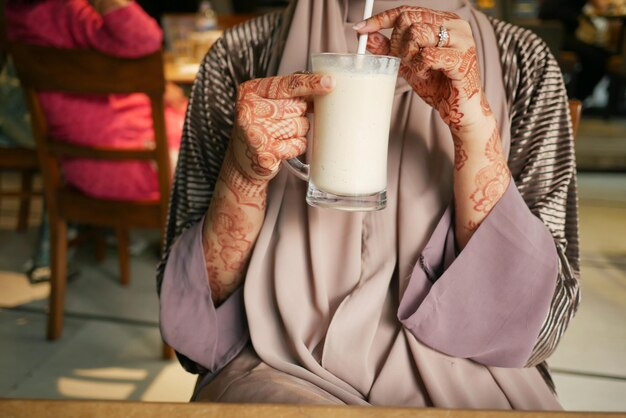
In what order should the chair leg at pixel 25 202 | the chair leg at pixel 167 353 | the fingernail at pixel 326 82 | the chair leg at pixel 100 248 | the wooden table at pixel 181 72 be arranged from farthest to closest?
the chair leg at pixel 25 202 → the chair leg at pixel 100 248 → the wooden table at pixel 181 72 → the chair leg at pixel 167 353 → the fingernail at pixel 326 82

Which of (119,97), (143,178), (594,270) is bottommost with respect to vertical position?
(594,270)

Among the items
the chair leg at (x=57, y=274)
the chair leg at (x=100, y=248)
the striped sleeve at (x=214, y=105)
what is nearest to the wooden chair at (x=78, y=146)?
the chair leg at (x=57, y=274)

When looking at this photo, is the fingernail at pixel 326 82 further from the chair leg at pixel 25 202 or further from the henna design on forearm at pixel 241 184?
the chair leg at pixel 25 202

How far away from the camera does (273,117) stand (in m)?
0.84

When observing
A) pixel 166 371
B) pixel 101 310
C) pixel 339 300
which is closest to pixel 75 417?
pixel 339 300

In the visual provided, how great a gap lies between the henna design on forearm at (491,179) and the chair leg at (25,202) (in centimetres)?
296

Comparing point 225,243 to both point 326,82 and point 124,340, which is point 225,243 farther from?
point 124,340

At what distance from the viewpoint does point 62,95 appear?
2.30 meters

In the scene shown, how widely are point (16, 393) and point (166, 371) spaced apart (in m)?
0.47

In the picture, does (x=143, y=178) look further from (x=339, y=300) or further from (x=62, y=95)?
(x=339, y=300)

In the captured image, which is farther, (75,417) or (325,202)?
(325,202)

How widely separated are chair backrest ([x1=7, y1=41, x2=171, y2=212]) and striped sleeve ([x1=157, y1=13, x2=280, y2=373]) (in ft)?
3.08

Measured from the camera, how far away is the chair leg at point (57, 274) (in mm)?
2383

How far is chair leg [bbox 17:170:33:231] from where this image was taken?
3.44m
